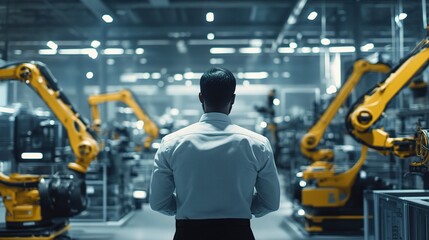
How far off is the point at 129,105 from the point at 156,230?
349cm

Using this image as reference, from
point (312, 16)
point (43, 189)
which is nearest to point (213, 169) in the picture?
point (43, 189)

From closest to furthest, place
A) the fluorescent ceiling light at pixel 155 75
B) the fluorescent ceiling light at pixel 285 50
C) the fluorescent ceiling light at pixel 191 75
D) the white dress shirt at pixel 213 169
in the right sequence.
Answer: the white dress shirt at pixel 213 169 → the fluorescent ceiling light at pixel 191 75 → the fluorescent ceiling light at pixel 285 50 → the fluorescent ceiling light at pixel 155 75

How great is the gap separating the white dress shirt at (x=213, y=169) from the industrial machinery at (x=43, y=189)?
13.9 feet

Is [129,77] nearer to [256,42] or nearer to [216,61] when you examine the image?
[216,61]

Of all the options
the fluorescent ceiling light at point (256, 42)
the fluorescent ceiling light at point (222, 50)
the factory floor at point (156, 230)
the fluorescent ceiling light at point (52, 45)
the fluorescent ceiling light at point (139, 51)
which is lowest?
the factory floor at point (156, 230)

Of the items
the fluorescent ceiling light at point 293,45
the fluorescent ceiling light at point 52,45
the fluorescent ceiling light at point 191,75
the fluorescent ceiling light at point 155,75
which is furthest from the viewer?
the fluorescent ceiling light at point 155,75

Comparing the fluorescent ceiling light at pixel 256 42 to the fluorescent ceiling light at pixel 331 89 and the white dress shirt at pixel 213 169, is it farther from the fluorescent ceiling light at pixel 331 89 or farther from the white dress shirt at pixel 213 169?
the white dress shirt at pixel 213 169

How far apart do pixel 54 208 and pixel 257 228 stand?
123 inches

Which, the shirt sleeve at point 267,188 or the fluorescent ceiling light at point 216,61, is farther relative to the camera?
the fluorescent ceiling light at point 216,61

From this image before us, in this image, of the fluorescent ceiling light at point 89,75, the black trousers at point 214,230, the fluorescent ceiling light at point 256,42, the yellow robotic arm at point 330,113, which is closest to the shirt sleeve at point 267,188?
the black trousers at point 214,230

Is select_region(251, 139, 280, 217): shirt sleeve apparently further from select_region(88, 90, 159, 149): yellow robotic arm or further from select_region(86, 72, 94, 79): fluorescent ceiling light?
select_region(86, 72, 94, 79): fluorescent ceiling light

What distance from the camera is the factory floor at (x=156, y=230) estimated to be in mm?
7035

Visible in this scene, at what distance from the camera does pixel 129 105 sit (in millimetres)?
10367

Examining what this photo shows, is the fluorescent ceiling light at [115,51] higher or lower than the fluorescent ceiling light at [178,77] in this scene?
higher
